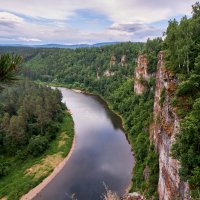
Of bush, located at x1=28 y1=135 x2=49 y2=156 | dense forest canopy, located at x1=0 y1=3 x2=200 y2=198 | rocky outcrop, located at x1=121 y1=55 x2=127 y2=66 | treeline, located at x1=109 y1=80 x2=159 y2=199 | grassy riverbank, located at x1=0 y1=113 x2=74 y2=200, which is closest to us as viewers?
dense forest canopy, located at x1=0 y1=3 x2=200 y2=198

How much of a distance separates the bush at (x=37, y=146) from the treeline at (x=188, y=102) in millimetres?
23112

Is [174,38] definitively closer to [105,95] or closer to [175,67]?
[175,67]

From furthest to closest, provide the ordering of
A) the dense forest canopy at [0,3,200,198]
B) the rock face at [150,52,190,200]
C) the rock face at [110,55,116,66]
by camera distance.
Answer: the rock face at [110,55,116,66], the rock face at [150,52,190,200], the dense forest canopy at [0,3,200,198]

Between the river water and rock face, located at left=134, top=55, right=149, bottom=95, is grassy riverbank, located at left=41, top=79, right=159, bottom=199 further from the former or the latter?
rock face, located at left=134, top=55, right=149, bottom=95

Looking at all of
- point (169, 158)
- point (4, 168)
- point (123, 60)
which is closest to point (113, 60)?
point (123, 60)

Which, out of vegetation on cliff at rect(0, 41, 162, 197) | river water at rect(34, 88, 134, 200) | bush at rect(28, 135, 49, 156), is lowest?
river water at rect(34, 88, 134, 200)

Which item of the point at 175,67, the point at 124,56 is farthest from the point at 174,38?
the point at 124,56

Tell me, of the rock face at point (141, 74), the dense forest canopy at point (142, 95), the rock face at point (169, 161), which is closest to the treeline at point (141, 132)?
the dense forest canopy at point (142, 95)

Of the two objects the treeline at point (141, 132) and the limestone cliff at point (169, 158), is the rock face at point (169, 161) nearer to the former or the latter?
the limestone cliff at point (169, 158)

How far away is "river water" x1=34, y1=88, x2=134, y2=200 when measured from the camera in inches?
1305

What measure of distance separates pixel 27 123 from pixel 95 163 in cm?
1503

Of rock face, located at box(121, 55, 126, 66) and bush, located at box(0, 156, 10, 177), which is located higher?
rock face, located at box(121, 55, 126, 66)

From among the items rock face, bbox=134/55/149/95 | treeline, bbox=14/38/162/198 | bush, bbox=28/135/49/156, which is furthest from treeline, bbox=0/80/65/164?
rock face, bbox=134/55/149/95

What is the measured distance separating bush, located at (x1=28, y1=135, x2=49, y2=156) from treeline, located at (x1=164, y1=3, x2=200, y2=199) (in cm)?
2311
